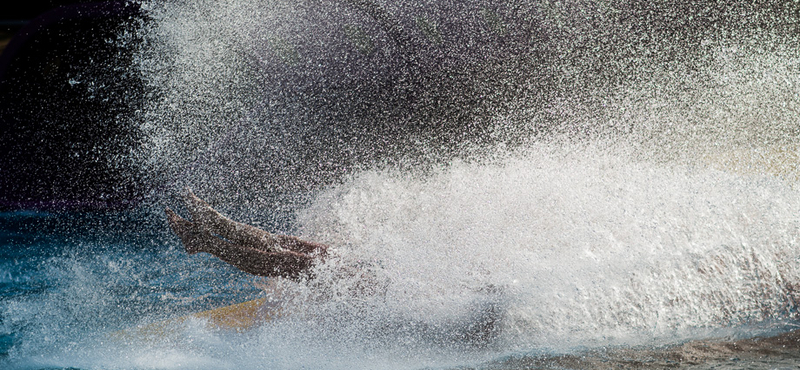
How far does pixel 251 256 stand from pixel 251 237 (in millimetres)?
65

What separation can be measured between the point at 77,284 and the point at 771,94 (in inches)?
134

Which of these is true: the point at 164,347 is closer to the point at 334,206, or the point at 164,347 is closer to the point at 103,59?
the point at 334,206

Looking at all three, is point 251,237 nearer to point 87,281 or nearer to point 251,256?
point 251,256

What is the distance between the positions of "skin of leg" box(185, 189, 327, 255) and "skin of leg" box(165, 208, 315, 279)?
18 millimetres

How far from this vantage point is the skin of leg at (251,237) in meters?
1.92

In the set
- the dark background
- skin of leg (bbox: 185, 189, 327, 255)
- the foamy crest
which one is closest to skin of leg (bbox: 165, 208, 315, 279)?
skin of leg (bbox: 185, 189, 327, 255)

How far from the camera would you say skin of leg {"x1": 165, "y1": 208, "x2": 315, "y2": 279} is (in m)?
1.90

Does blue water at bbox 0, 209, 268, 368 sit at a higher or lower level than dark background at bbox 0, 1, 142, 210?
lower

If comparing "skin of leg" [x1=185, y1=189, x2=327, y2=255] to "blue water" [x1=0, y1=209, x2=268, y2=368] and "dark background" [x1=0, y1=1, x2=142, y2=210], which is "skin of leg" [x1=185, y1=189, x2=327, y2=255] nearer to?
"blue water" [x1=0, y1=209, x2=268, y2=368]

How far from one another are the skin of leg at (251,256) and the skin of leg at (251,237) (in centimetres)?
2

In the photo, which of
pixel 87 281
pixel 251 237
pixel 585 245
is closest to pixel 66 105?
pixel 87 281

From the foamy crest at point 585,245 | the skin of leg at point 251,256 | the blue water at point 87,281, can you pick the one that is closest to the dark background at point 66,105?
the blue water at point 87,281

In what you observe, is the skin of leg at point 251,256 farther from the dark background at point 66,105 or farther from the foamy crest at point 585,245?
the dark background at point 66,105

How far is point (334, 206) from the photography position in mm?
2424
